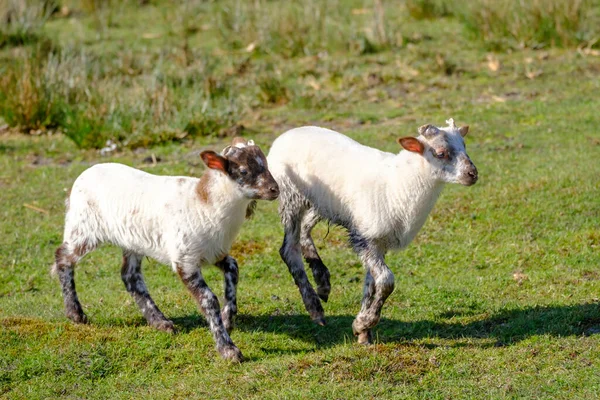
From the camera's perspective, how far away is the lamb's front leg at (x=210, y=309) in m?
7.54

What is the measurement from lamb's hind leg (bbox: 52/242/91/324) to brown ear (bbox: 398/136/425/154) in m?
2.91

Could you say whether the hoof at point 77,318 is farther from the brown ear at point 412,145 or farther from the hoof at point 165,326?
the brown ear at point 412,145

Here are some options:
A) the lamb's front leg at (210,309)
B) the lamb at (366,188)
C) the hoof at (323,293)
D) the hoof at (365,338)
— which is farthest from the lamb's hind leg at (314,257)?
the lamb's front leg at (210,309)

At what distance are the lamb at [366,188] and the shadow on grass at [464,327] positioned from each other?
212 mm

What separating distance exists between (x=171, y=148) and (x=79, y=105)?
1811 millimetres

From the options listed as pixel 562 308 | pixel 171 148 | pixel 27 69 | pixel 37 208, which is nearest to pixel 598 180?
pixel 562 308

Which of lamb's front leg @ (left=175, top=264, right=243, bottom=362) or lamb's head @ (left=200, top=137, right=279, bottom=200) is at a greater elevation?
lamb's head @ (left=200, top=137, right=279, bottom=200)

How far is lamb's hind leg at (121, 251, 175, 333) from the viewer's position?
8.30 m

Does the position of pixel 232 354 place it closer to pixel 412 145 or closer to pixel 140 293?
pixel 140 293

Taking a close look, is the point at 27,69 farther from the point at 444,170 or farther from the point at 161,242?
the point at 444,170

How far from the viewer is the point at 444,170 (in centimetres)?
758

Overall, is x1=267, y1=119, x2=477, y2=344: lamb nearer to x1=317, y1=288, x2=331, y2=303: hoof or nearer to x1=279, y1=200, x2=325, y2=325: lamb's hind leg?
x1=279, y1=200, x2=325, y2=325: lamb's hind leg

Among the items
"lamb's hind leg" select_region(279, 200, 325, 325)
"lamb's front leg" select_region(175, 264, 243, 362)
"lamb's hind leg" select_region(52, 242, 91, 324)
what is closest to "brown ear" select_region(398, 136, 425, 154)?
"lamb's hind leg" select_region(279, 200, 325, 325)

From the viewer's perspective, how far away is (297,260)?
28.0ft
